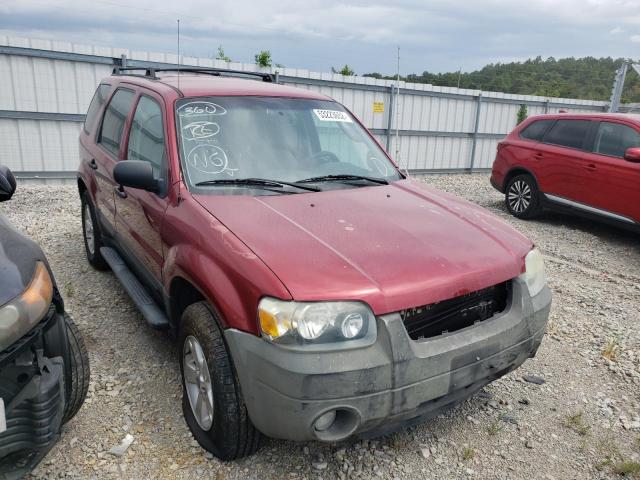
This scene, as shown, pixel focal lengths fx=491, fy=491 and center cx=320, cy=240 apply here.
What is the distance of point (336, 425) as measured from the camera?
209cm

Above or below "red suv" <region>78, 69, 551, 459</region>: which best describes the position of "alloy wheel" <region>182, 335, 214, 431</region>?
below

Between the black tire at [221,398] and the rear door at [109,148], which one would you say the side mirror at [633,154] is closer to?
the rear door at [109,148]

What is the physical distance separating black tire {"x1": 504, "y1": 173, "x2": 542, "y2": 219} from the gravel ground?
126 inches

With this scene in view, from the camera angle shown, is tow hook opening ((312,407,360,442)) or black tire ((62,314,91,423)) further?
black tire ((62,314,91,423))

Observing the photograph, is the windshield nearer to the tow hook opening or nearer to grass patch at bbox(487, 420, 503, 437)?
the tow hook opening

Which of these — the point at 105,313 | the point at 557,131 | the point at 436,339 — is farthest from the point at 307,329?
the point at 557,131

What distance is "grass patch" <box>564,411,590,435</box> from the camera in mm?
2846

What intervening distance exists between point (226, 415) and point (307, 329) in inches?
25.4

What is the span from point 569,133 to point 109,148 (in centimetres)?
640

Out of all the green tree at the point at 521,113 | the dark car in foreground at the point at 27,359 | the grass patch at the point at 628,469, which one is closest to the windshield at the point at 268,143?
the dark car in foreground at the point at 27,359

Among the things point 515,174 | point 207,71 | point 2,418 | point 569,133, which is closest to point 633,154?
point 569,133

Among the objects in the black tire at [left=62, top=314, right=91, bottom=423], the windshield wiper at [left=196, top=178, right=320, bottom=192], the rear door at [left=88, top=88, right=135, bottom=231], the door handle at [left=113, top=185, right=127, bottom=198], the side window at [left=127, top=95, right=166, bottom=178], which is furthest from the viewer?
the rear door at [left=88, top=88, right=135, bottom=231]

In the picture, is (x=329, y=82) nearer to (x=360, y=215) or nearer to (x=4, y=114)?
(x=4, y=114)

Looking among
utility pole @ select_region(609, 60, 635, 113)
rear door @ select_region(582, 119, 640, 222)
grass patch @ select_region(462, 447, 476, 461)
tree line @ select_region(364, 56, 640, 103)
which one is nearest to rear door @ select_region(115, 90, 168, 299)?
grass patch @ select_region(462, 447, 476, 461)
